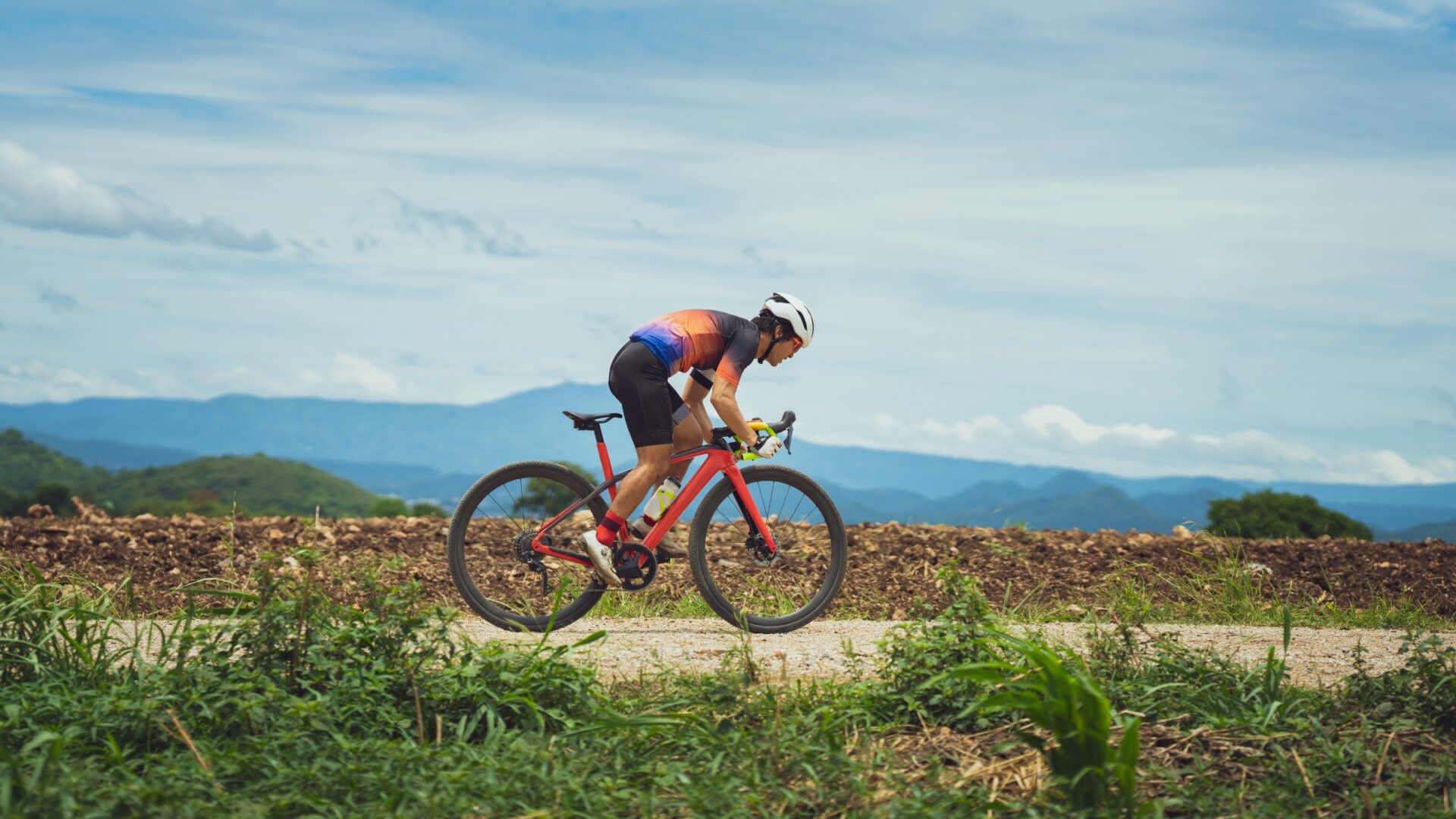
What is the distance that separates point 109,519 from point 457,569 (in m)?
5.92

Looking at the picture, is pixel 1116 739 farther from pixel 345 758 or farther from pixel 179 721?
pixel 179 721

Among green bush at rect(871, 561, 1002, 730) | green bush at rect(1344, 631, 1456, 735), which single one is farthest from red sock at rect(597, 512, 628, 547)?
green bush at rect(1344, 631, 1456, 735)

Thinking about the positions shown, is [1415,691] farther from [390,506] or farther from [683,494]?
[390,506]

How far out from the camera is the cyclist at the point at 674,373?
247 inches

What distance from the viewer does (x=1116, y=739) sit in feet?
14.0

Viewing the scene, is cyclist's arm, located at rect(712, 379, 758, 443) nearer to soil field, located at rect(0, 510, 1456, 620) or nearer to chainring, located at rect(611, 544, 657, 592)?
chainring, located at rect(611, 544, 657, 592)

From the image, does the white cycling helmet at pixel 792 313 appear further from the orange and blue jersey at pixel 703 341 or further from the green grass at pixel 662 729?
the green grass at pixel 662 729

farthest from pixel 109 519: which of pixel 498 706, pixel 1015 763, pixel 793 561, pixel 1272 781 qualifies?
pixel 1272 781

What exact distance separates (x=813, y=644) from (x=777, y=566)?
1.22 m

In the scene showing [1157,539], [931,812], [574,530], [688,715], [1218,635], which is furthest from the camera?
[1157,539]

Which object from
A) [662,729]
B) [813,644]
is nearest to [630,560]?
[813,644]

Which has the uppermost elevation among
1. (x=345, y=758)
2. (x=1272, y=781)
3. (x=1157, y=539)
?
(x=1157, y=539)

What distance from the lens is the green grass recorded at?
3.63 meters

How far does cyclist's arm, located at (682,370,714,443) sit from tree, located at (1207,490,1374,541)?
626 inches
